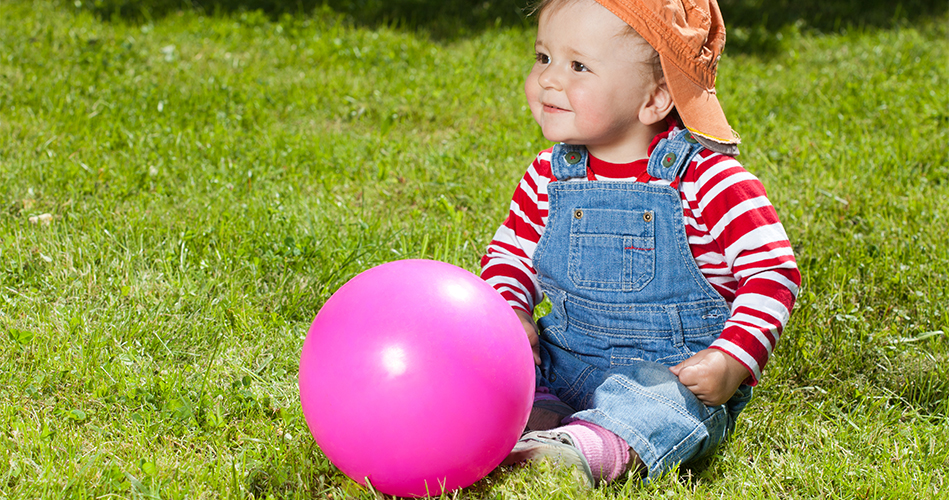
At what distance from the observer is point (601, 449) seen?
2332mm

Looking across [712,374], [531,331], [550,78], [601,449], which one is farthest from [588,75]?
[601,449]

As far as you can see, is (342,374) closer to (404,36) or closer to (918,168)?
(918,168)

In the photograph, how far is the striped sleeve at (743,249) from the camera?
2.38 m

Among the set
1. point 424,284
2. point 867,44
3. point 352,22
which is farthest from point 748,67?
point 424,284

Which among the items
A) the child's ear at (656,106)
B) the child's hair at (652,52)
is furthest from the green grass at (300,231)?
the child's hair at (652,52)

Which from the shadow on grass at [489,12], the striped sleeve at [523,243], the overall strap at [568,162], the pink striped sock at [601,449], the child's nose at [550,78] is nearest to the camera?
the pink striped sock at [601,449]

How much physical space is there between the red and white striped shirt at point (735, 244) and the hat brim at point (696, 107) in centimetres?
7

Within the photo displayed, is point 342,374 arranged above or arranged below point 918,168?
above

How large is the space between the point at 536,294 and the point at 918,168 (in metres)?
2.79

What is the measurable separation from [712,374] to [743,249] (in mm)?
Result: 362

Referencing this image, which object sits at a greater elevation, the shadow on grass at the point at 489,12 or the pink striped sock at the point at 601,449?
the pink striped sock at the point at 601,449

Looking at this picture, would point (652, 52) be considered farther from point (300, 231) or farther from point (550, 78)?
point (300, 231)

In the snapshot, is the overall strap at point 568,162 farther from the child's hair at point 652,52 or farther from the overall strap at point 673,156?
the child's hair at point 652,52

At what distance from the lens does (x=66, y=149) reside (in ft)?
14.5
